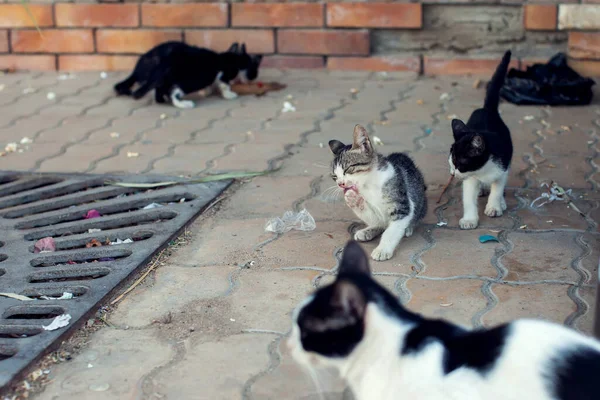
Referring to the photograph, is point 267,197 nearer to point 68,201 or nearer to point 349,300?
point 68,201

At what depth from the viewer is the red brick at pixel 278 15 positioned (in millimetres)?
6801

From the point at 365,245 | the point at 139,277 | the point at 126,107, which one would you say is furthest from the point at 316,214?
the point at 126,107

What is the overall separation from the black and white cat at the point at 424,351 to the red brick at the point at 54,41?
566 cm

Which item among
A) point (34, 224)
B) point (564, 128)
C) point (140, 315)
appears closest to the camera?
point (140, 315)

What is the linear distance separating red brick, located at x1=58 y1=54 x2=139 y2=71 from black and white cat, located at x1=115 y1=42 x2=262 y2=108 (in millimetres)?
800

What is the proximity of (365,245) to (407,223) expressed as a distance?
0.75ft

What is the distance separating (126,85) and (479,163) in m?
3.61

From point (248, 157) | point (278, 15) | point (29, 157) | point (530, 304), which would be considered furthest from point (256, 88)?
point (530, 304)

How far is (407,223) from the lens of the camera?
3623 mm

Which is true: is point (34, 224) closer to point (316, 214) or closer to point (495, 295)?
point (316, 214)

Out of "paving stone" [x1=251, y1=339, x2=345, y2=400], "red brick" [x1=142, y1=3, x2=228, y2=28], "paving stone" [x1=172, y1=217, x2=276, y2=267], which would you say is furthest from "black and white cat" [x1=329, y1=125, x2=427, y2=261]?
"red brick" [x1=142, y1=3, x2=228, y2=28]

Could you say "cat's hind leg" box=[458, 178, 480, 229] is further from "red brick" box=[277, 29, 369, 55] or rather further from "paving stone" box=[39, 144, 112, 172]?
"red brick" box=[277, 29, 369, 55]

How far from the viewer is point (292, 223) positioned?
3.84 metres

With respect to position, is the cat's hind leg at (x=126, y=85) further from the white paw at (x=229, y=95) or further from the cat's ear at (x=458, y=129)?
the cat's ear at (x=458, y=129)
